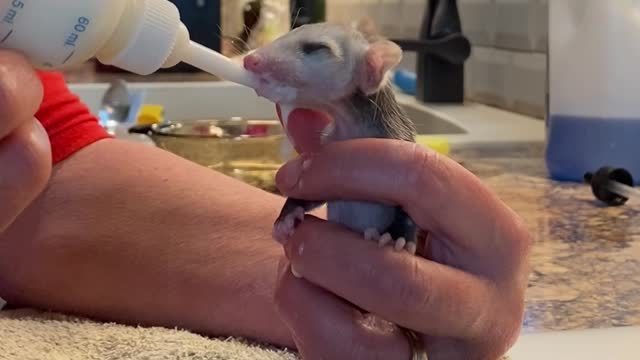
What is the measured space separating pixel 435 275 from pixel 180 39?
0.15 m

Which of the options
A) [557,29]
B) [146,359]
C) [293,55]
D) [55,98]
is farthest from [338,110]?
[557,29]

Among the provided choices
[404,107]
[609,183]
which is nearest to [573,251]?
[609,183]

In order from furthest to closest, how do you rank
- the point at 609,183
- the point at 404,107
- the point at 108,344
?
the point at 404,107
the point at 609,183
the point at 108,344

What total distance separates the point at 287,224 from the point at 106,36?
0.11 meters

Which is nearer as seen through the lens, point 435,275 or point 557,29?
point 435,275

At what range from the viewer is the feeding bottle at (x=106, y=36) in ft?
1.32

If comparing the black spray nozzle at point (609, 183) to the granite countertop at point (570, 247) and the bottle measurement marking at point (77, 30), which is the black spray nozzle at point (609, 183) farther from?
the bottle measurement marking at point (77, 30)

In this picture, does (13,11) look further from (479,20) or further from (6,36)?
(479,20)

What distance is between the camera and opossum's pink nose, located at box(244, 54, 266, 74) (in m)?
0.41

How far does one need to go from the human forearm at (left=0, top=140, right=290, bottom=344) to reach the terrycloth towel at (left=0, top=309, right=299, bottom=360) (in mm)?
34

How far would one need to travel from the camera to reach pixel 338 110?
0.42 m

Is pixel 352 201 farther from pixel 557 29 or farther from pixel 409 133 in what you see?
pixel 557 29

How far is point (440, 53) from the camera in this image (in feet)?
4.97

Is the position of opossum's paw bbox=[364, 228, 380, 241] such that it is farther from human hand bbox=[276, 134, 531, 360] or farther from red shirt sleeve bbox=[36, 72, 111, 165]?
red shirt sleeve bbox=[36, 72, 111, 165]
